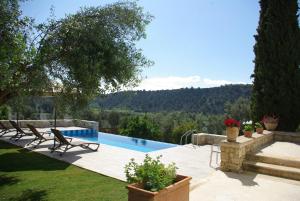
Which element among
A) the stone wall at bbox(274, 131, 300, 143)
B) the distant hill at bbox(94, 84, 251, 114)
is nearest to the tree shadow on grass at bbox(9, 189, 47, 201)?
the stone wall at bbox(274, 131, 300, 143)

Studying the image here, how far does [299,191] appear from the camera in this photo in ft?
21.6

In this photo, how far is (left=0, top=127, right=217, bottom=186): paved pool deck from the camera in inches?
340

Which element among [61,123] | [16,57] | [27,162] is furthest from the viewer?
[61,123]

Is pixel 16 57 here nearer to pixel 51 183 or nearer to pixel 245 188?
pixel 51 183

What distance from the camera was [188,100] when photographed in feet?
233

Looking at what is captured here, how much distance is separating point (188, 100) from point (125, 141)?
53.9 m

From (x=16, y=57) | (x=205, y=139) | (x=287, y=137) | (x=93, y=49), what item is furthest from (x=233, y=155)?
(x=16, y=57)

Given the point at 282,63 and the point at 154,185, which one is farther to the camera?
the point at 282,63

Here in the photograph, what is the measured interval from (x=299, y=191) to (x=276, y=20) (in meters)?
10.1

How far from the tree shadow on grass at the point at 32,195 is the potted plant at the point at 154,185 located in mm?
2753

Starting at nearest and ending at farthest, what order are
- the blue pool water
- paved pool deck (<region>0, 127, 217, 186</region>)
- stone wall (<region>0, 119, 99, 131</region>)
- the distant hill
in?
paved pool deck (<region>0, 127, 217, 186</region>) < the blue pool water < stone wall (<region>0, 119, 99, 131</region>) < the distant hill

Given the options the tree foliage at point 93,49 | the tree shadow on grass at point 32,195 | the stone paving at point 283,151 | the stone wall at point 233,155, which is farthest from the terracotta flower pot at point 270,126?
the tree shadow on grass at point 32,195

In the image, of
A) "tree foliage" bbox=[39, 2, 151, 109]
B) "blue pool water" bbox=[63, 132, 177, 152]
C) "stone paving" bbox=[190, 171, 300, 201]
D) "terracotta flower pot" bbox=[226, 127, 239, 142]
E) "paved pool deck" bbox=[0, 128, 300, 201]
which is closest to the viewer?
"stone paving" bbox=[190, 171, 300, 201]

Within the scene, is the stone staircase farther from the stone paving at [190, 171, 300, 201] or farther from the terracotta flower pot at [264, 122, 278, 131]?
the terracotta flower pot at [264, 122, 278, 131]
